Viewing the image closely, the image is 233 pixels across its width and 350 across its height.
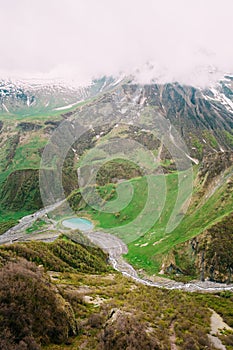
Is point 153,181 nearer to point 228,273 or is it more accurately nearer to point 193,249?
point 193,249

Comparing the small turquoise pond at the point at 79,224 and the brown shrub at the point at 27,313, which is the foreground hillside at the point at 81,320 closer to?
the brown shrub at the point at 27,313

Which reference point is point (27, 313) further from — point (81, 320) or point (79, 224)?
point (79, 224)

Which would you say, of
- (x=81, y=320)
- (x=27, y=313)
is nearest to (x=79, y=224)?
(x=81, y=320)

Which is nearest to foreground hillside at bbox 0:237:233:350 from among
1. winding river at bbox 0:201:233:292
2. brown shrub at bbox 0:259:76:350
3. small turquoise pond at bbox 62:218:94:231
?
brown shrub at bbox 0:259:76:350

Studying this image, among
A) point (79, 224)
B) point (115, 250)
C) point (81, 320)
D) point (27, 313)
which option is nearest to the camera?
point (27, 313)

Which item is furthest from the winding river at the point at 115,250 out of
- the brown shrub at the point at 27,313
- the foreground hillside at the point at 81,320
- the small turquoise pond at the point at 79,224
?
the brown shrub at the point at 27,313

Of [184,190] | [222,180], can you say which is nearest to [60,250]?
[222,180]

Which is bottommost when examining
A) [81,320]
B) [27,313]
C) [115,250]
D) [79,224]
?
[115,250]

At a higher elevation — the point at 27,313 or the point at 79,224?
the point at 27,313
